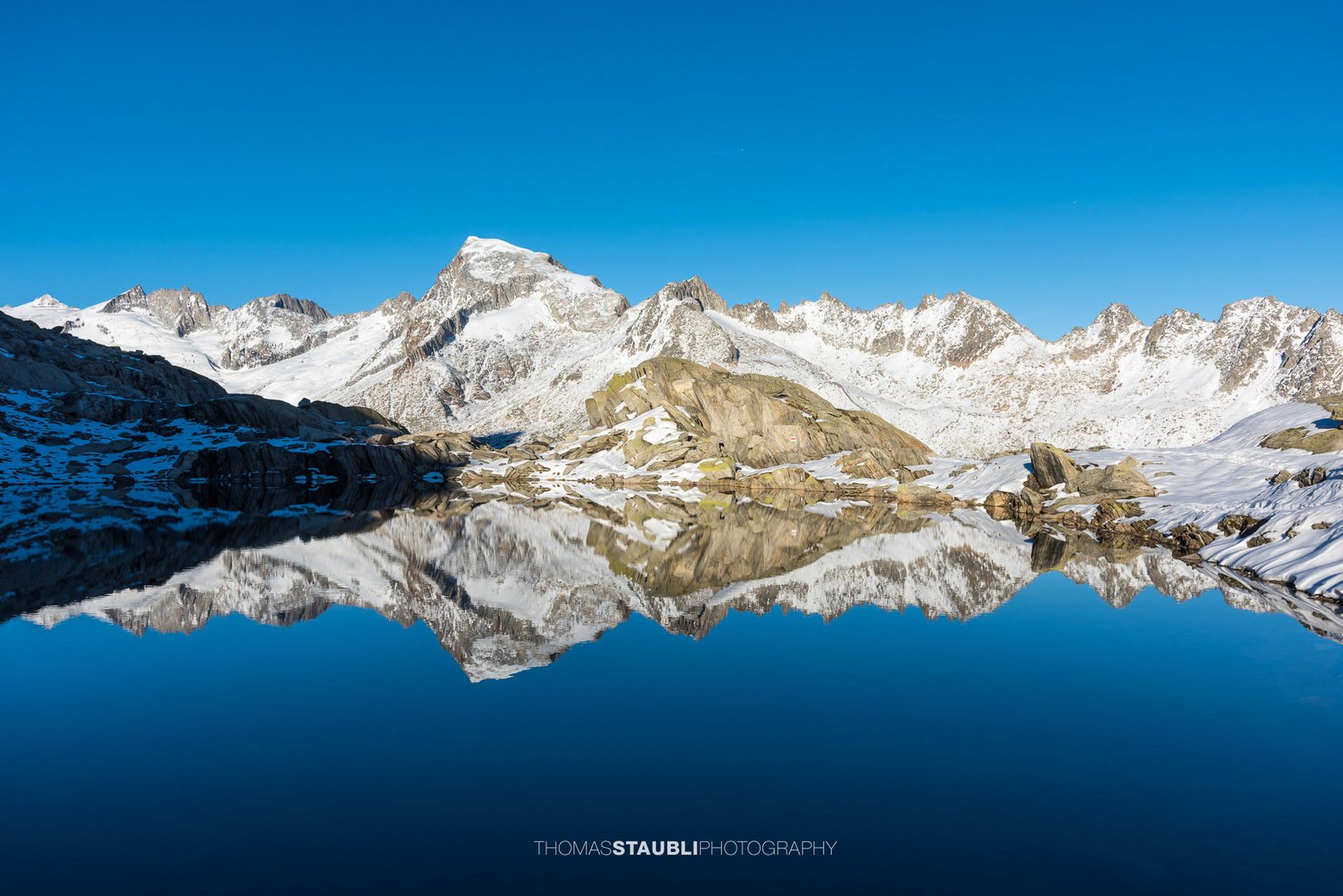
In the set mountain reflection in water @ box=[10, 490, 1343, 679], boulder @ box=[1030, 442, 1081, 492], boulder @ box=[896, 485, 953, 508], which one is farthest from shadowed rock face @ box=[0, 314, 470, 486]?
boulder @ box=[1030, 442, 1081, 492]

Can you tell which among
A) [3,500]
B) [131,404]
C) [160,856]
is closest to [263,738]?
[160,856]

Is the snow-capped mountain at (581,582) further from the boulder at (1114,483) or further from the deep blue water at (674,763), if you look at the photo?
the boulder at (1114,483)

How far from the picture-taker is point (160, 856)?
1072 centimetres

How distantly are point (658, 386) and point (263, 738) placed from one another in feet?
431

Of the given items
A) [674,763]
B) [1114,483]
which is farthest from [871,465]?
[674,763]

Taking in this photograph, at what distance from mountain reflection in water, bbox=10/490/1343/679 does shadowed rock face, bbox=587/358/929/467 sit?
65.9m

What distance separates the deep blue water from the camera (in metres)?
10.6

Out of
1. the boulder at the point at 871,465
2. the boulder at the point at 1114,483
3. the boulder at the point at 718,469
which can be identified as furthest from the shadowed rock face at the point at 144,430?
the boulder at the point at 1114,483

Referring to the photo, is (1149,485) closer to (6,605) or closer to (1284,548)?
(1284,548)

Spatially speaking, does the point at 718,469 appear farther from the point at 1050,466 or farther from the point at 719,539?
the point at 719,539

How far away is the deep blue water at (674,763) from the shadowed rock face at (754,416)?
9718 cm

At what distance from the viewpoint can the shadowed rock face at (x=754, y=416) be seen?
12525 centimetres

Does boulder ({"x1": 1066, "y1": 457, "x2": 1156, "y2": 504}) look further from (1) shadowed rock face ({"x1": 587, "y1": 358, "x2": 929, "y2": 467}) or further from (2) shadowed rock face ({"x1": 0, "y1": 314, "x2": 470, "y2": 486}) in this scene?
(2) shadowed rock face ({"x1": 0, "y1": 314, "x2": 470, "y2": 486})

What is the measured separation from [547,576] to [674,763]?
22.0m
